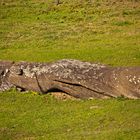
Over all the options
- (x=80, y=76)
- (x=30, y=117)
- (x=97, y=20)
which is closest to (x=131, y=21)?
(x=97, y=20)

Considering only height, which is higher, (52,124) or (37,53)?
(52,124)

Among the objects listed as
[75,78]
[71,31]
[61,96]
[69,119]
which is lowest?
[71,31]

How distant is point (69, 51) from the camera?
798 inches

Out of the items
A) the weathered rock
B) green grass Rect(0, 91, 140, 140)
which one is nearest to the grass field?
green grass Rect(0, 91, 140, 140)

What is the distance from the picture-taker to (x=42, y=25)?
2683cm

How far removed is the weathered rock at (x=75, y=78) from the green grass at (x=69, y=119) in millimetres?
385

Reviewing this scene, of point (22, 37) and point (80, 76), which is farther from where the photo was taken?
point (22, 37)

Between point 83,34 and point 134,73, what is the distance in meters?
12.2

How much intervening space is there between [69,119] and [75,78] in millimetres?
2109

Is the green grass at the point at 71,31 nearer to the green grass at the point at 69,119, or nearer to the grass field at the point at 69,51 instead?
the grass field at the point at 69,51

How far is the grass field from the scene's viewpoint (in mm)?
10391

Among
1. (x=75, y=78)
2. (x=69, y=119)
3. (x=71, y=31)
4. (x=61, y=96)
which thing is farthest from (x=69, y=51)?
(x=69, y=119)

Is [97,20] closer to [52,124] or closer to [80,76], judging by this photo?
[80,76]

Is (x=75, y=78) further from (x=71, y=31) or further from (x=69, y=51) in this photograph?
(x=71, y=31)
